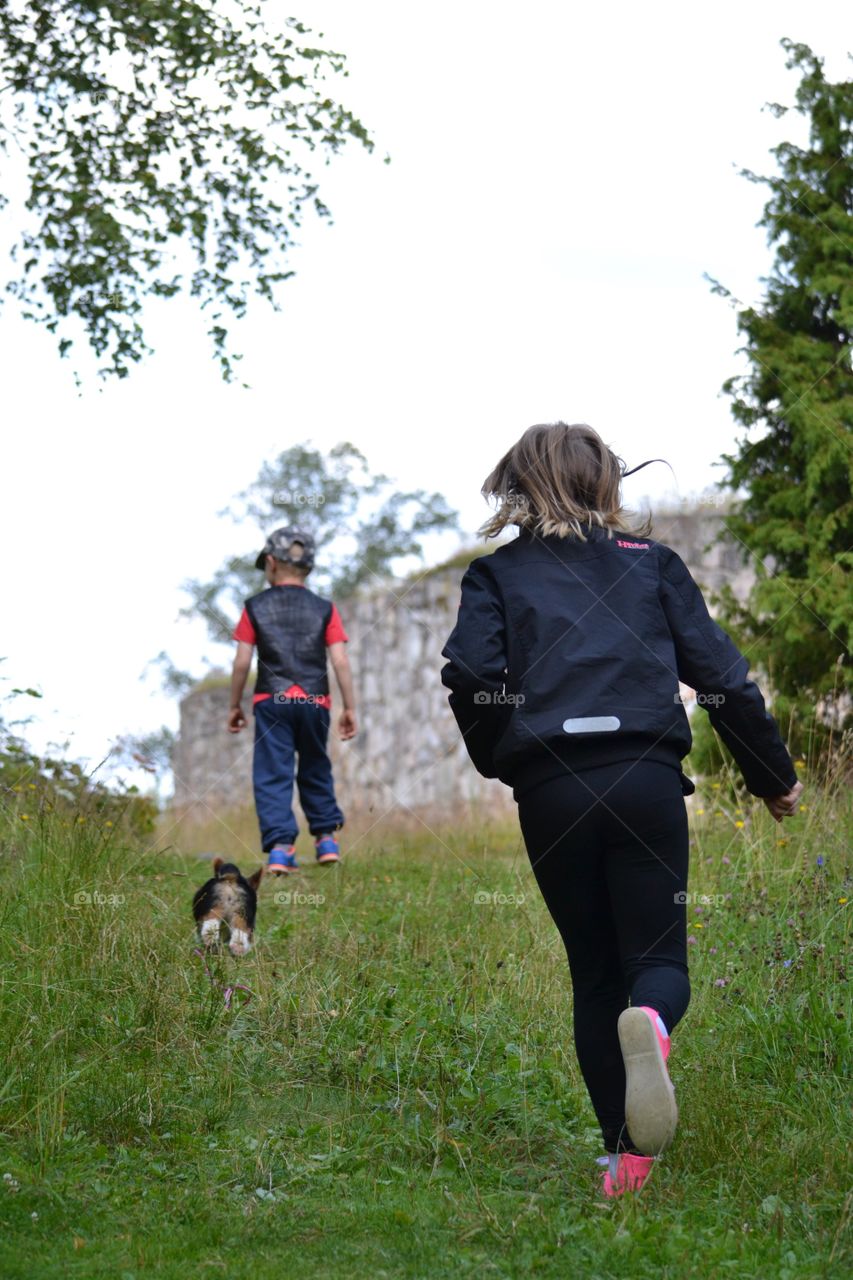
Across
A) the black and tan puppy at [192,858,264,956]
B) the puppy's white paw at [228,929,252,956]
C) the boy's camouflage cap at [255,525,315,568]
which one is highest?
the boy's camouflage cap at [255,525,315,568]

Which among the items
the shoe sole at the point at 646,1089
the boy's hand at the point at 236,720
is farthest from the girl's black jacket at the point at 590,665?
the boy's hand at the point at 236,720

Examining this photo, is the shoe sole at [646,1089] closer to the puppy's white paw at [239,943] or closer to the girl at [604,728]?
the girl at [604,728]

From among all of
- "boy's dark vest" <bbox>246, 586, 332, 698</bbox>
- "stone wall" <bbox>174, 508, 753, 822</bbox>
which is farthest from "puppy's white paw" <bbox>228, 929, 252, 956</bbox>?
"stone wall" <bbox>174, 508, 753, 822</bbox>

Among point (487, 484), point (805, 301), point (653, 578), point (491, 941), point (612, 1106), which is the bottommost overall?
point (612, 1106)

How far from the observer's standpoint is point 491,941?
536 cm

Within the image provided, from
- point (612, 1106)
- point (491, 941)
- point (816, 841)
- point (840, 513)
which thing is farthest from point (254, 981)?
point (840, 513)

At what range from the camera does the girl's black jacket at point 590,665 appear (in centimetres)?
319

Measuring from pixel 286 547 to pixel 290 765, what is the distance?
1316 mm

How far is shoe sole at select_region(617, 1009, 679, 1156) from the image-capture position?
2961 millimetres

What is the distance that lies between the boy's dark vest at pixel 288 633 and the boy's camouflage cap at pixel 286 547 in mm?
175

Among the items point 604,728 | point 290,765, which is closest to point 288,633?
point 290,765

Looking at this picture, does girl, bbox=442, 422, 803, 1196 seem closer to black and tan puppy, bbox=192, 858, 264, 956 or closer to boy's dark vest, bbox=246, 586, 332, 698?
black and tan puppy, bbox=192, 858, 264, 956

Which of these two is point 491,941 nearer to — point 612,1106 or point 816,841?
point 816,841

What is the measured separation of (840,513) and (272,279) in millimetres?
3431
